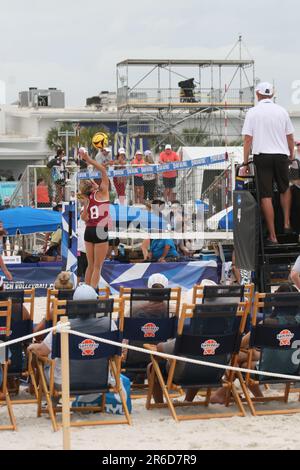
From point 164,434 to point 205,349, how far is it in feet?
2.90

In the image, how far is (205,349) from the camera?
25.4 feet

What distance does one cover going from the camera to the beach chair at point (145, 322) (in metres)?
8.34

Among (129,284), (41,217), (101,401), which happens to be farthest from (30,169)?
(101,401)

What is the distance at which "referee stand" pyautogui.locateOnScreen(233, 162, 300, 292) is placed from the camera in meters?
10.0

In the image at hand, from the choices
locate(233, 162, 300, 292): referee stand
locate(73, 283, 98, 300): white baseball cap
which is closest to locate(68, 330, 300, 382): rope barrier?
locate(73, 283, 98, 300): white baseball cap

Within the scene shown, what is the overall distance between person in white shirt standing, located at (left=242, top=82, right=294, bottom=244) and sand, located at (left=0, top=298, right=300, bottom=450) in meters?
2.77

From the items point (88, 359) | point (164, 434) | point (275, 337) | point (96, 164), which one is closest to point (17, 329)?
point (88, 359)

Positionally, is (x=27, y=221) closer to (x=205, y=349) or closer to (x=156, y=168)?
(x=156, y=168)

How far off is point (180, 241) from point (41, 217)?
2.65 m

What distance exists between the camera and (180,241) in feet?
57.8

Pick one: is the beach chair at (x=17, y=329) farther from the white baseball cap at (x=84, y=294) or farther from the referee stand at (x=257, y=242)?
the referee stand at (x=257, y=242)

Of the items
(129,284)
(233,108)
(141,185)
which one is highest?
(233,108)

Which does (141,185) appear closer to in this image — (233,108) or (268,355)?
(268,355)
